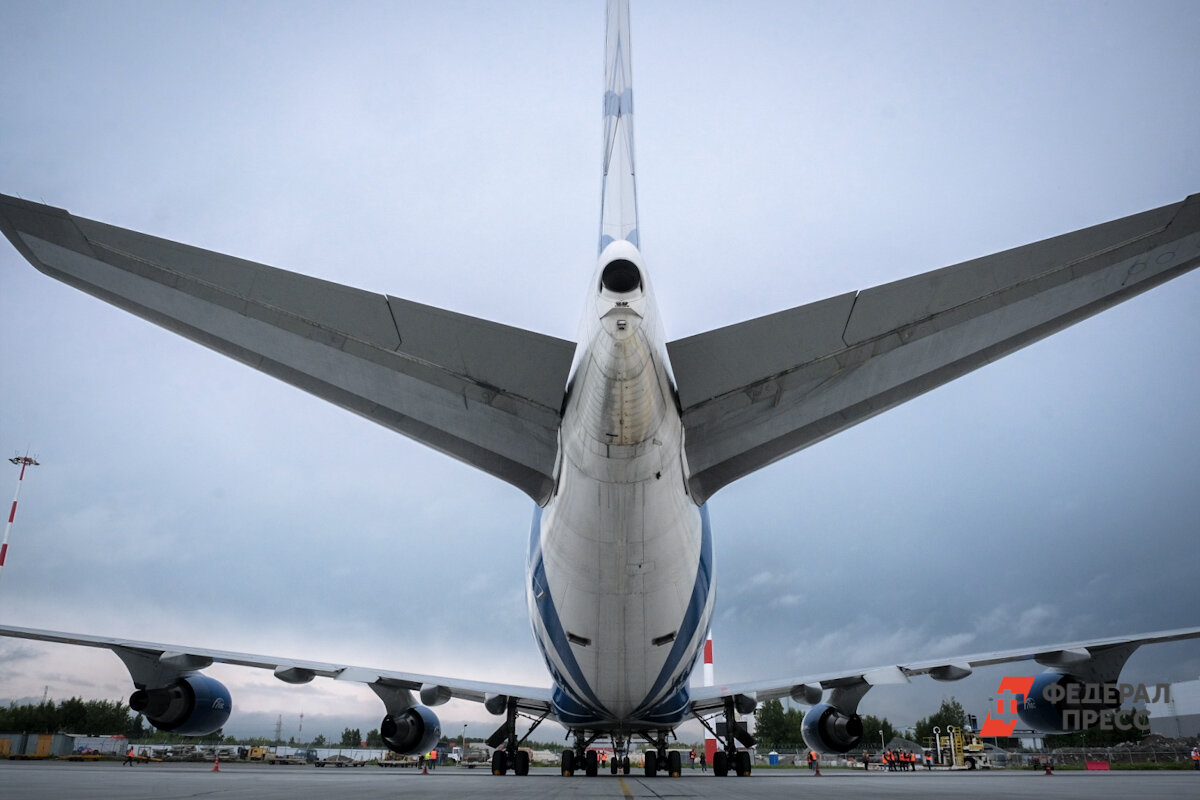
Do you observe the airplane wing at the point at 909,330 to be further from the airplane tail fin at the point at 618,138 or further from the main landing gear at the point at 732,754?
the main landing gear at the point at 732,754

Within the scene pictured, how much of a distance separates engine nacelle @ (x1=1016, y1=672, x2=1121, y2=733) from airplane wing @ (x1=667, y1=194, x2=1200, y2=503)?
7535 millimetres

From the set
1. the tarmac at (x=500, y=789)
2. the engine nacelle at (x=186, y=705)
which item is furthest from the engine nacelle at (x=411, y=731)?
the engine nacelle at (x=186, y=705)

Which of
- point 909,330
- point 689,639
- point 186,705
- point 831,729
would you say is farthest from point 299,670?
point 909,330

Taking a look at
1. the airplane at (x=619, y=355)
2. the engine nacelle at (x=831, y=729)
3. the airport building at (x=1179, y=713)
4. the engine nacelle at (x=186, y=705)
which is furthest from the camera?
the airport building at (x=1179, y=713)

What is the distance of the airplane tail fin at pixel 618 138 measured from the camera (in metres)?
8.34

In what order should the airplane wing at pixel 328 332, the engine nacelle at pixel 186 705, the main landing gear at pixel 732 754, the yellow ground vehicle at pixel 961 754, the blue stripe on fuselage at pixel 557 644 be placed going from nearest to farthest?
the airplane wing at pixel 328 332, the blue stripe on fuselage at pixel 557 644, the engine nacelle at pixel 186 705, the main landing gear at pixel 732 754, the yellow ground vehicle at pixel 961 754

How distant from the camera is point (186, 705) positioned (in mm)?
11938

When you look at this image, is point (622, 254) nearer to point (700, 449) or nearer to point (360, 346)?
point (360, 346)

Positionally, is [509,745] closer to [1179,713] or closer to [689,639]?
[689,639]

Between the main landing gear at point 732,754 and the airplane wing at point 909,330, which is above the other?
the airplane wing at point 909,330

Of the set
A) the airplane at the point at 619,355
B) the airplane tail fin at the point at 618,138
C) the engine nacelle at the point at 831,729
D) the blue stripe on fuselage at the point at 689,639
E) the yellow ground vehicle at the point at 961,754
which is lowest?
the yellow ground vehicle at the point at 961,754

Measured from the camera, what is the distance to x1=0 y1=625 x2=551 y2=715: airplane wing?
11.7 metres

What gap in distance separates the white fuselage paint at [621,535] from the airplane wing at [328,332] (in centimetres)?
62

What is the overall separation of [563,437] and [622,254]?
2.25 metres
